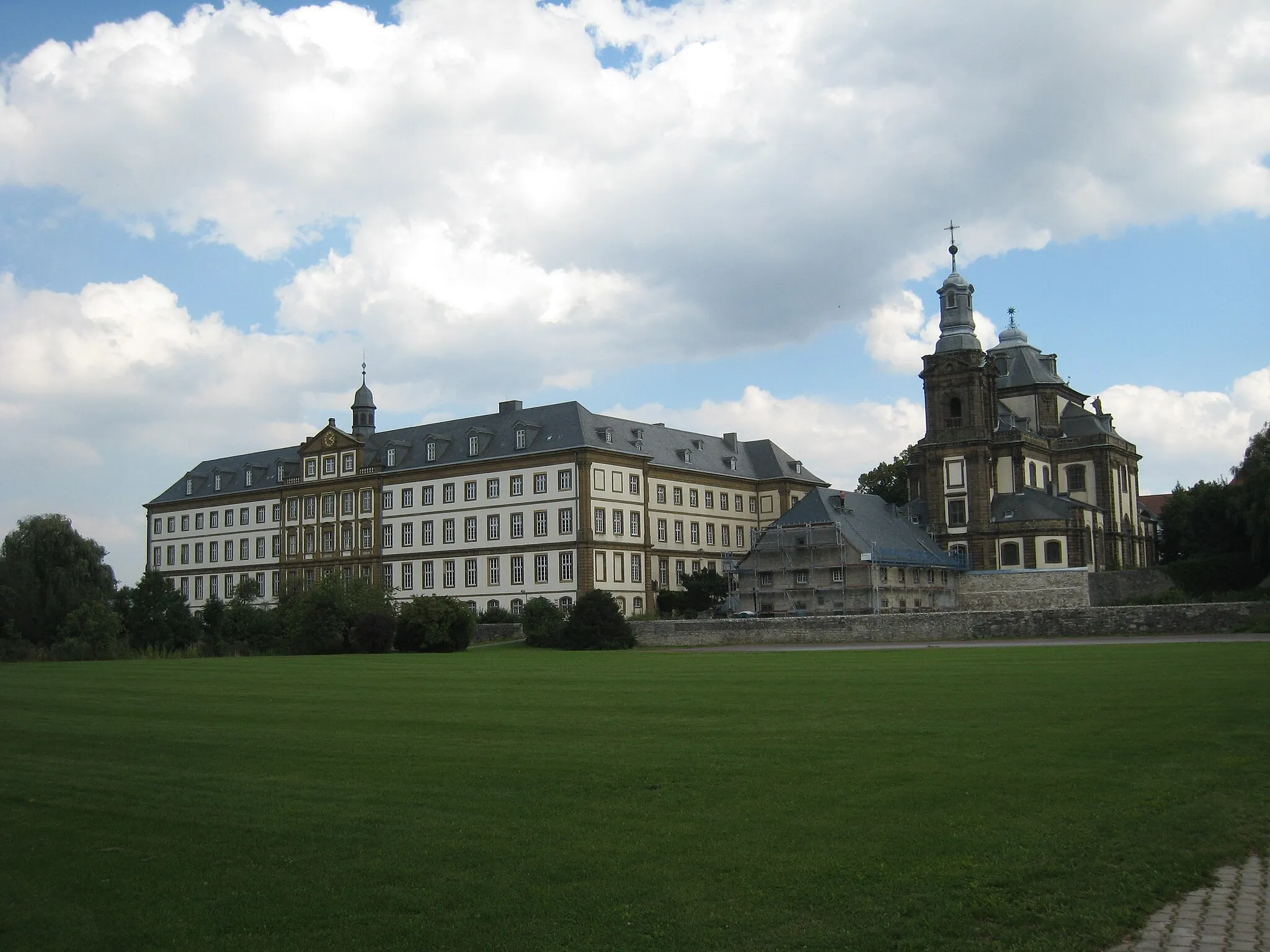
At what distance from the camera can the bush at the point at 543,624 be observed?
57.5 m

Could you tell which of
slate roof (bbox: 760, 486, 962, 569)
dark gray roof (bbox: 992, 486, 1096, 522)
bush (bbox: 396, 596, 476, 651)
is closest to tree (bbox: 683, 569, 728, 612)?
slate roof (bbox: 760, 486, 962, 569)

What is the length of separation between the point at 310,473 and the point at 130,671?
56.5 metres

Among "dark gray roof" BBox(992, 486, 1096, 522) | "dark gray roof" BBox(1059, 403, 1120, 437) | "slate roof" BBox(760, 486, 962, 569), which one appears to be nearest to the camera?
"slate roof" BBox(760, 486, 962, 569)

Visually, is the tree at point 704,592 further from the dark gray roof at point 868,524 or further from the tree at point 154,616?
the tree at point 154,616

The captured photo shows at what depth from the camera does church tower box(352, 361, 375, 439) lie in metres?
94.6

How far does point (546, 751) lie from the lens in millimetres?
14586

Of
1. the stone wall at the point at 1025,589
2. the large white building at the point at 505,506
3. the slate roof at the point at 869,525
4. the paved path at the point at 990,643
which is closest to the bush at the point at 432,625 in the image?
the paved path at the point at 990,643

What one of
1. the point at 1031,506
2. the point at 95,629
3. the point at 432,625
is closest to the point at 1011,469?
the point at 1031,506

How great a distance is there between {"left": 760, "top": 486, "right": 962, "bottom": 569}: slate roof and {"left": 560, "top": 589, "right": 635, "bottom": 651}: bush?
19.7m

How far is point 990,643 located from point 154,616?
40196 mm

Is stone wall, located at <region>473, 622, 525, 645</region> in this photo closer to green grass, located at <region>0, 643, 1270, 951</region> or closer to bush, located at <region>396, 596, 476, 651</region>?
bush, located at <region>396, 596, 476, 651</region>

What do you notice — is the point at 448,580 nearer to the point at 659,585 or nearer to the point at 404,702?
the point at 659,585

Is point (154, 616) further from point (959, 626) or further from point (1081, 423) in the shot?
point (1081, 423)

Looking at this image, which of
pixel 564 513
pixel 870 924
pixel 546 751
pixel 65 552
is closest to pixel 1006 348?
pixel 564 513
